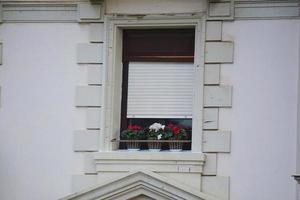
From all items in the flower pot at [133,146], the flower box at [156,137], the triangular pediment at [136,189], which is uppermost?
the flower box at [156,137]

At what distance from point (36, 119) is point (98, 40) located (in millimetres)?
1309

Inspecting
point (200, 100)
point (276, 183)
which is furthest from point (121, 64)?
point (276, 183)

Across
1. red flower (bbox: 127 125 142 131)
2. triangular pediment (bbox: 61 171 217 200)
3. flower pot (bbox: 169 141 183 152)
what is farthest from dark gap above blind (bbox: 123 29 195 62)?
triangular pediment (bbox: 61 171 217 200)

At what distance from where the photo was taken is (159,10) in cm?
896

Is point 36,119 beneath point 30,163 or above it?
above

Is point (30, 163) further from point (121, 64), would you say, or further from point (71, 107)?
point (121, 64)

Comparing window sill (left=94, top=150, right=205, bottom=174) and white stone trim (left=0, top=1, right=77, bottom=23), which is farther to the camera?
white stone trim (left=0, top=1, right=77, bottom=23)

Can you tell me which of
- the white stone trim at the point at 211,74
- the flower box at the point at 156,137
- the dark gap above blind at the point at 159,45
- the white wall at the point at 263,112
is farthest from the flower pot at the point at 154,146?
the dark gap above blind at the point at 159,45

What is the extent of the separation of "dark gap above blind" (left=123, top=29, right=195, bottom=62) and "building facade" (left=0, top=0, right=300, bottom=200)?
13 mm

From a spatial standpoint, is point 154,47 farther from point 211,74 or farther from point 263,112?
point 263,112

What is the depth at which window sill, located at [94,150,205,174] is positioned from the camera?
8617mm

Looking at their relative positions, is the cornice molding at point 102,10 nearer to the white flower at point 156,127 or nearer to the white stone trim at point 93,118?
the white stone trim at point 93,118

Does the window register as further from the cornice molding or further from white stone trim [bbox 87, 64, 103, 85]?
the cornice molding

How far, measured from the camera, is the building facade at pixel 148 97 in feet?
28.1
